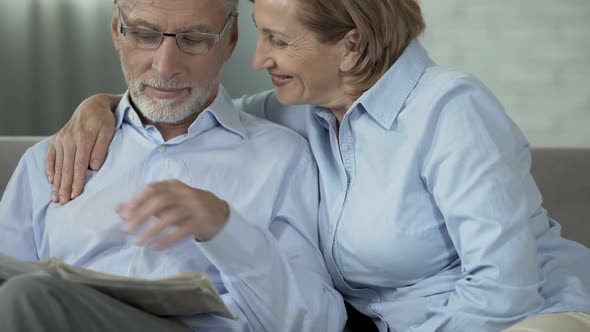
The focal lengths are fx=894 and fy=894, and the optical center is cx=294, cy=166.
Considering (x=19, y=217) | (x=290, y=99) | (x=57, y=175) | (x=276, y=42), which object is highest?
(x=276, y=42)

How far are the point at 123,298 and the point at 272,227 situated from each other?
0.49 metres

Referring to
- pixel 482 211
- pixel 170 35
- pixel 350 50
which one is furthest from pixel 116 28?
pixel 482 211

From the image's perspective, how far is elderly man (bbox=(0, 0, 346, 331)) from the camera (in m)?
1.73

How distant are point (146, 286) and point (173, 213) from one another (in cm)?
13

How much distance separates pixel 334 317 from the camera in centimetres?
179

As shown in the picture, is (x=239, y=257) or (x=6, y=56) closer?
(x=239, y=257)

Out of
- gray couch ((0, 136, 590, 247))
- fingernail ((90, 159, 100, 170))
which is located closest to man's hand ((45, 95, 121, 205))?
fingernail ((90, 159, 100, 170))

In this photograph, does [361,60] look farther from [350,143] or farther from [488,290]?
[488,290]

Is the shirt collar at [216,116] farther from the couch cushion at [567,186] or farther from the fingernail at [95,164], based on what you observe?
the couch cushion at [567,186]

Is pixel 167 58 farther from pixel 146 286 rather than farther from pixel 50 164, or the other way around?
pixel 146 286

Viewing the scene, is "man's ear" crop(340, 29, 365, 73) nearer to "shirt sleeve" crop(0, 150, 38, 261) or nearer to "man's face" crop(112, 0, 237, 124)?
"man's face" crop(112, 0, 237, 124)

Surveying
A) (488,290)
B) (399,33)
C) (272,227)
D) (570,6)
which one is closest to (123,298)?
(272,227)

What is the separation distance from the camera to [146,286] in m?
1.38

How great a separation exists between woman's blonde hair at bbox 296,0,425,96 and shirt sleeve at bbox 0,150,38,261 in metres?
0.72
